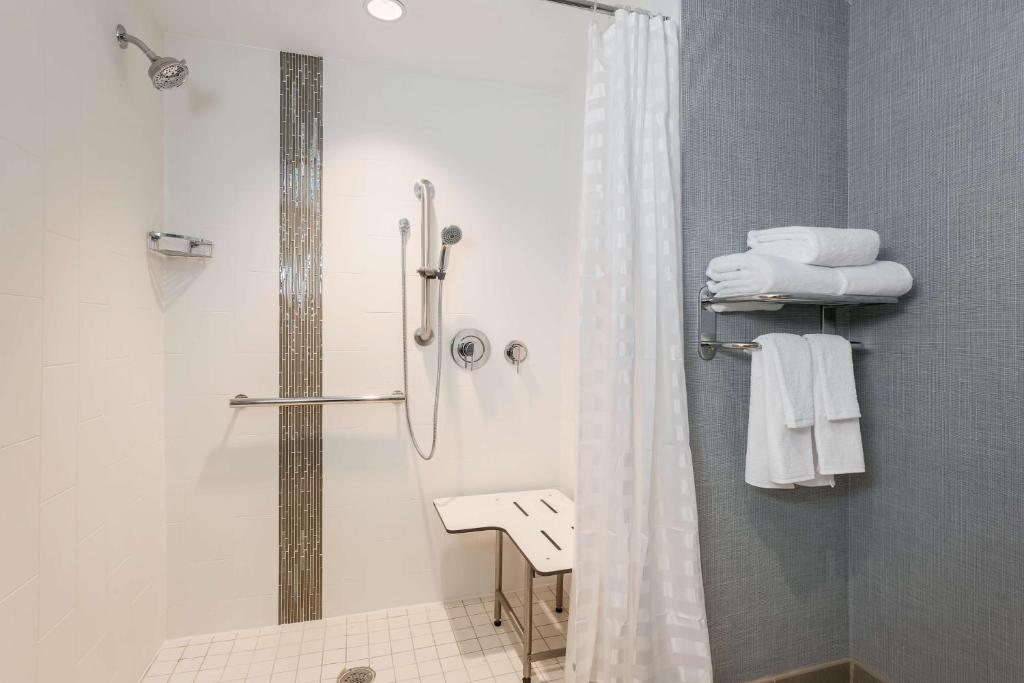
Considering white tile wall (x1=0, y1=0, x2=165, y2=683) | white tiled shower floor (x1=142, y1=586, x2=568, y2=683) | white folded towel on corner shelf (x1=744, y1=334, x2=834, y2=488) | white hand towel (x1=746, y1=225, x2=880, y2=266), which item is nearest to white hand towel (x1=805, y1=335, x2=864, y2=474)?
white folded towel on corner shelf (x1=744, y1=334, x2=834, y2=488)

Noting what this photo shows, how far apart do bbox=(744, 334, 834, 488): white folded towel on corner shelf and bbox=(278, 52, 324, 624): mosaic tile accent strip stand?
159 cm

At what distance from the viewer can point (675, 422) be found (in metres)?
1.31

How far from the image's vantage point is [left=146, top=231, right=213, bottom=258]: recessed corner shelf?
5.54ft

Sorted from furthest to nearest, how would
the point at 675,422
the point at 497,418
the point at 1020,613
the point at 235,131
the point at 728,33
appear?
the point at 497,418
the point at 235,131
the point at 728,33
the point at 675,422
the point at 1020,613

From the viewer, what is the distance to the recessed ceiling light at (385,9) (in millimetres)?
1660

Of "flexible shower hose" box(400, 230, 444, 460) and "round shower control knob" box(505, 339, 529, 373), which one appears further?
"round shower control knob" box(505, 339, 529, 373)

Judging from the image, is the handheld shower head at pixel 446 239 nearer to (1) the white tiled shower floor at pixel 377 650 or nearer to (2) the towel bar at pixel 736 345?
(2) the towel bar at pixel 736 345

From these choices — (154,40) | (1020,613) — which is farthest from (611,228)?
(154,40)

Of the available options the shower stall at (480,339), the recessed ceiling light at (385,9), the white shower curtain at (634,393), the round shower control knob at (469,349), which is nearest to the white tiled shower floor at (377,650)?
the shower stall at (480,339)

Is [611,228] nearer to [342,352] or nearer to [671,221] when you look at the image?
[671,221]

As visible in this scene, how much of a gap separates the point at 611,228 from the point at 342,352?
4.05 feet

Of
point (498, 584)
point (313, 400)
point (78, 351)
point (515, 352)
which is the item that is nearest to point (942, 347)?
point (515, 352)

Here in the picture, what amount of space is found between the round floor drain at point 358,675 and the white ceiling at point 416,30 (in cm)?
229

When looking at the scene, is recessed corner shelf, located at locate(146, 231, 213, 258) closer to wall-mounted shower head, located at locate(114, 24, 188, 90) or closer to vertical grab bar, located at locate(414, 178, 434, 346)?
wall-mounted shower head, located at locate(114, 24, 188, 90)
